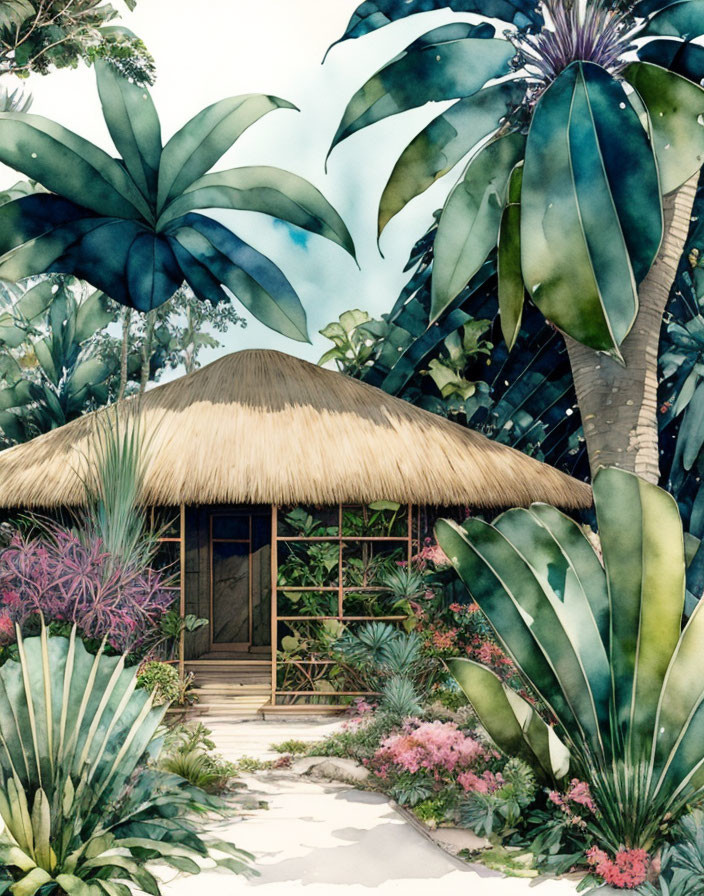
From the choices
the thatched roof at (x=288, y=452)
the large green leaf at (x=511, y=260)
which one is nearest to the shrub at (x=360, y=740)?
the thatched roof at (x=288, y=452)

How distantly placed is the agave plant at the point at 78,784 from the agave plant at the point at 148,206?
510 cm

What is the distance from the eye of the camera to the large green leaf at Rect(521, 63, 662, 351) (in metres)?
5.12

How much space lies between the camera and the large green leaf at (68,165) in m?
9.37

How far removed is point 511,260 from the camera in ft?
22.7

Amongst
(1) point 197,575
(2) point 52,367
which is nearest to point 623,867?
(1) point 197,575

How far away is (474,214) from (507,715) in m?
3.76

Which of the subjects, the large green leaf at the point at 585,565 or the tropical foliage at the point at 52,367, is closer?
the large green leaf at the point at 585,565

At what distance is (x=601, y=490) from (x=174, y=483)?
505cm

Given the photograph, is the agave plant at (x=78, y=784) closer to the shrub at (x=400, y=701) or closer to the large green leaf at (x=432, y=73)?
the shrub at (x=400, y=701)

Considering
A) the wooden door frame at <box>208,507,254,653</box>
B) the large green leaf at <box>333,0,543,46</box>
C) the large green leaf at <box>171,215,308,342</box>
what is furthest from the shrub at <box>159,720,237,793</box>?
the wooden door frame at <box>208,507,254,653</box>

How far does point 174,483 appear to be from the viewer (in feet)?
28.6

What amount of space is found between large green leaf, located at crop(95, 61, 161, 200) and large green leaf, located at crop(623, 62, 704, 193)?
19.2ft

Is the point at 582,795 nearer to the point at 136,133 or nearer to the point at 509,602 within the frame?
the point at 509,602

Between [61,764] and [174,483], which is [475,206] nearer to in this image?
[174,483]
